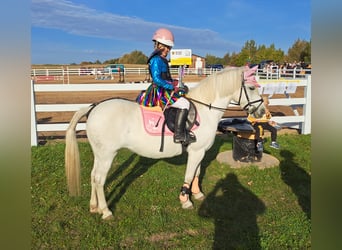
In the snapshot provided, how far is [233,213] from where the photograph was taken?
4.27m

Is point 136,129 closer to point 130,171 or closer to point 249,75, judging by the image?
point 249,75

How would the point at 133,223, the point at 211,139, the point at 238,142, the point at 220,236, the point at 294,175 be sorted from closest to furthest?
the point at 220,236
the point at 133,223
the point at 211,139
the point at 294,175
the point at 238,142

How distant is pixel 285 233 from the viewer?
3.73 metres

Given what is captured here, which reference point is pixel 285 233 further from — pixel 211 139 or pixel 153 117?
pixel 153 117

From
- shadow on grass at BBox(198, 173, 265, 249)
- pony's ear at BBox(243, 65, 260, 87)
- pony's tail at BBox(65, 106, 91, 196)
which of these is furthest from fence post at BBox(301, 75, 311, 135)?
pony's tail at BBox(65, 106, 91, 196)

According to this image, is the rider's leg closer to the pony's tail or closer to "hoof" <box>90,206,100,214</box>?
the pony's tail

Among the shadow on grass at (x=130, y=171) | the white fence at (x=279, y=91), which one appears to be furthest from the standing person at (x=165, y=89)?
the white fence at (x=279, y=91)

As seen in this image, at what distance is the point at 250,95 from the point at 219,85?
54 centimetres

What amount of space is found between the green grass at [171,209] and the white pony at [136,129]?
1.17 ft

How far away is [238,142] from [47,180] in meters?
4.12

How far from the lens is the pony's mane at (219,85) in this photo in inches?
170

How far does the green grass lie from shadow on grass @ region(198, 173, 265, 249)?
0.04 ft

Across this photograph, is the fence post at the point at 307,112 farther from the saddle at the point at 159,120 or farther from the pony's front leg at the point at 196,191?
the saddle at the point at 159,120
